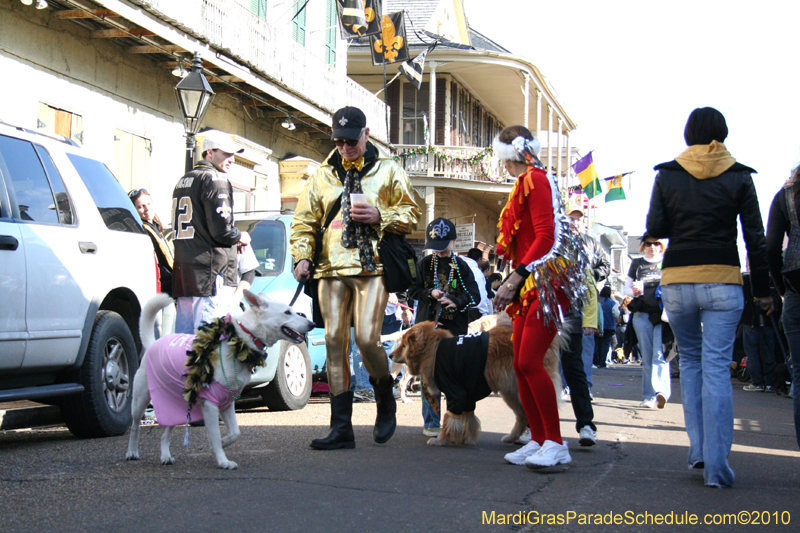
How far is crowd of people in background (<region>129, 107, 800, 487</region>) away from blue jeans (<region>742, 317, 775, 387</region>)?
20.1 ft

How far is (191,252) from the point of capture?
627cm

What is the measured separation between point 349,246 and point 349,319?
0.52 meters

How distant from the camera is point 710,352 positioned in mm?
4457

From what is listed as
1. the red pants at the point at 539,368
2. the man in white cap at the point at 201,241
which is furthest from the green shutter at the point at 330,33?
the red pants at the point at 539,368

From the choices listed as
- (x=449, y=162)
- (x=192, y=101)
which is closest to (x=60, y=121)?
(x=192, y=101)

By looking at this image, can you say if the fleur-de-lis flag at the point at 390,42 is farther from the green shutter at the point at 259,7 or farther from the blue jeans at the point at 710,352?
the blue jeans at the point at 710,352

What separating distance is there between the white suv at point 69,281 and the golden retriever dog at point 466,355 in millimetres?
2130

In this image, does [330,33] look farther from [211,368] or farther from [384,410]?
[211,368]

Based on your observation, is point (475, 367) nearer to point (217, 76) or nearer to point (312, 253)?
point (312, 253)

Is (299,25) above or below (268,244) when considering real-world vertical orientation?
above

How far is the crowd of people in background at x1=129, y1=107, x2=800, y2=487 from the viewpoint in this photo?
14.8 feet

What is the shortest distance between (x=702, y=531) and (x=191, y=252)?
4.14 m

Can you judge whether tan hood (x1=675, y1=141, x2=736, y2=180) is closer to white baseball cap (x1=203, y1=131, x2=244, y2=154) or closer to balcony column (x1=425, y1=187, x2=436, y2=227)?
white baseball cap (x1=203, y1=131, x2=244, y2=154)

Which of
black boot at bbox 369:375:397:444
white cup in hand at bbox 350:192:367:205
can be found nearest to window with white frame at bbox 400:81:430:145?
black boot at bbox 369:375:397:444
